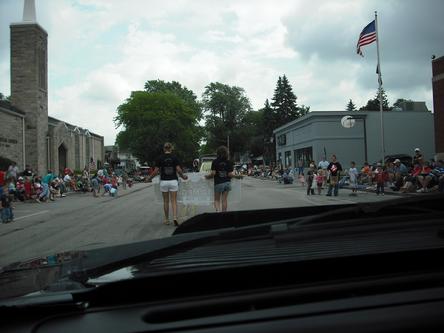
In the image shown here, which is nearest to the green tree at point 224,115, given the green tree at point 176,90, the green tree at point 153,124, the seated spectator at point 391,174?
the green tree at point 176,90

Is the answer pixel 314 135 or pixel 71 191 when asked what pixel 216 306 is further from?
pixel 314 135

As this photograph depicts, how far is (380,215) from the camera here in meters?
2.38

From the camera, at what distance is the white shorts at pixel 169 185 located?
10.6 meters

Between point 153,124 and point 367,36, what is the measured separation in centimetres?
5402

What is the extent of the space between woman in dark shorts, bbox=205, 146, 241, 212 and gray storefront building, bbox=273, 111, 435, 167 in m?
34.5

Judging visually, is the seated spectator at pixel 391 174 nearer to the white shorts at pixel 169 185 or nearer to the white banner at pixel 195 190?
the white banner at pixel 195 190

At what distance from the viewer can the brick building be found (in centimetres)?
3044

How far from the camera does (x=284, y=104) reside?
93.1 meters

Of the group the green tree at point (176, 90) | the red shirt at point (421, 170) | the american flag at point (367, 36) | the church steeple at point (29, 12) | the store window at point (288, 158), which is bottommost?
the red shirt at point (421, 170)

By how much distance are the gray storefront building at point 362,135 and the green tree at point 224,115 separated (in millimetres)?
53818

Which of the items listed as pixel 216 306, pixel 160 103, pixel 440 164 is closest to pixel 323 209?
pixel 216 306

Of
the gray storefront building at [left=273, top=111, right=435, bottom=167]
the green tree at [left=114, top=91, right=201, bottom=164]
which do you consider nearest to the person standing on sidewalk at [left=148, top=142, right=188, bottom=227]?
the gray storefront building at [left=273, top=111, right=435, bottom=167]

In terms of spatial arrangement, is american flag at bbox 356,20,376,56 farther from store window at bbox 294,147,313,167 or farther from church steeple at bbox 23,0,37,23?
church steeple at bbox 23,0,37,23

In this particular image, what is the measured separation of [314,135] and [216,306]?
45.7 meters
